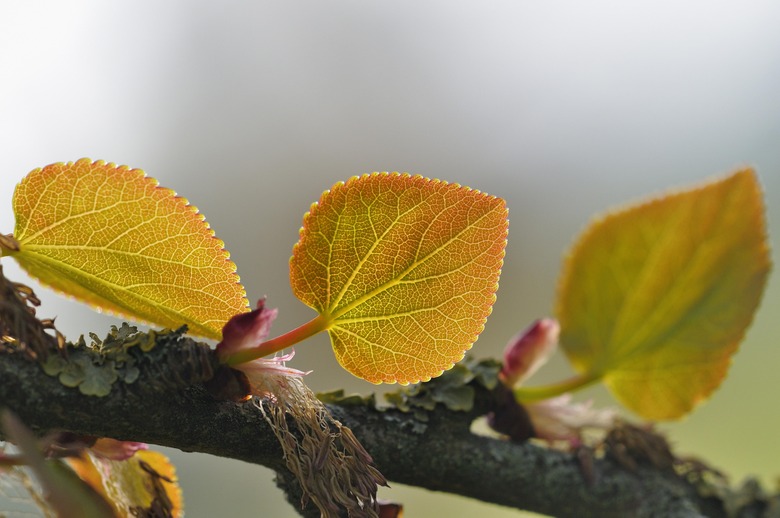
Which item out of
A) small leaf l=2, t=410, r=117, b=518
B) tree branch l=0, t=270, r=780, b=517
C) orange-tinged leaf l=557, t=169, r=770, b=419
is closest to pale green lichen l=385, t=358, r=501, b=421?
tree branch l=0, t=270, r=780, b=517

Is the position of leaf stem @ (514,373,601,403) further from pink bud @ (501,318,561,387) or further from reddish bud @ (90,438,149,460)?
reddish bud @ (90,438,149,460)

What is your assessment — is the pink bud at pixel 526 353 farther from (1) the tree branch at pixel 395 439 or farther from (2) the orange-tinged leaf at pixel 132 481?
(2) the orange-tinged leaf at pixel 132 481

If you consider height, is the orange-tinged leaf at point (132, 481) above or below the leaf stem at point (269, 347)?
below

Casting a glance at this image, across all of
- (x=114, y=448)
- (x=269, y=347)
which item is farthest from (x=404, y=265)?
(x=114, y=448)

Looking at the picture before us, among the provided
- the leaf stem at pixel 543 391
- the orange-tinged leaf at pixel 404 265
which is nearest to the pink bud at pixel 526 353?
the leaf stem at pixel 543 391

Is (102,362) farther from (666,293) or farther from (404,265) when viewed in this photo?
(666,293)
